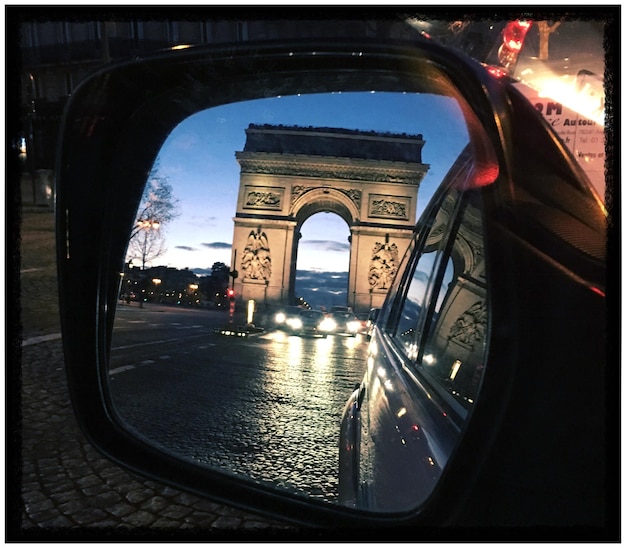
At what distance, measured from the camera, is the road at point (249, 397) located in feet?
5.88

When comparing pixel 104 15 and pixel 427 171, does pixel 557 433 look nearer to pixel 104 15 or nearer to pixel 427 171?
pixel 427 171

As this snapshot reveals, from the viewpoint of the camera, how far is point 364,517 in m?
0.78

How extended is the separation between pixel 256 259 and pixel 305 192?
0.17 m

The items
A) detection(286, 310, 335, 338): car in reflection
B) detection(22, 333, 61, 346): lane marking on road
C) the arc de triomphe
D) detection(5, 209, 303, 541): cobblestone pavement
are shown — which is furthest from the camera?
detection(22, 333, 61, 346): lane marking on road

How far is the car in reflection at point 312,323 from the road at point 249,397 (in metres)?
0.13

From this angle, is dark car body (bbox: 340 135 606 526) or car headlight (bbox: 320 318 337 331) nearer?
dark car body (bbox: 340 135 606 526)

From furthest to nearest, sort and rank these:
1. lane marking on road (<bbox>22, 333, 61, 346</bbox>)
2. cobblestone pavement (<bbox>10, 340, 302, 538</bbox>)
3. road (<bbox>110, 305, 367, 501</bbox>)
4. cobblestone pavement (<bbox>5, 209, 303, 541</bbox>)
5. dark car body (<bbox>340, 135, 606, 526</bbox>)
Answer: lane marking on road (<bbox>22, 333, 61, 346</bbox>)
cobblestone pavement (<bbox>10, 340, 302, 538</bbox>)
road (<bbox>110, 305, 367, 501</bbox>)
cobblestone pavement (<bbox>5, 209, 303, 541</bbox>)
dark car body (<bbox>340, 135, 606, 526</bbox>)

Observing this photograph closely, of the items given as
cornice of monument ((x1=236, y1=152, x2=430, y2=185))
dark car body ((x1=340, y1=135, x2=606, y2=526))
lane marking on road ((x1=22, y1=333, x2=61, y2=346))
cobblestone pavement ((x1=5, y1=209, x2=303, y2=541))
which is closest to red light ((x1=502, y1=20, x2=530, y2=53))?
cornice of monument ((x1=236, y1=152, x2=430, y2=185))

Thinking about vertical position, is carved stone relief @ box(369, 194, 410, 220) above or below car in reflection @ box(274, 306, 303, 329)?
above

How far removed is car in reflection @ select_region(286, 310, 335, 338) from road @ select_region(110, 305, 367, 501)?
0.13 meters

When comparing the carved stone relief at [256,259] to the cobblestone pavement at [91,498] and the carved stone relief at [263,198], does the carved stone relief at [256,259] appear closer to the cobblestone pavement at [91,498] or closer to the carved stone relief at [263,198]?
the carved stone relief at [263,198]

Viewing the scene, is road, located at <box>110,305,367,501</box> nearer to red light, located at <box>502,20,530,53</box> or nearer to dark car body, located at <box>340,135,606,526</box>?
Result: dark car body, located at <box>340,135,606,526</box>

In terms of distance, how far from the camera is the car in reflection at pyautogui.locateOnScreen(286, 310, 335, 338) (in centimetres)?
102

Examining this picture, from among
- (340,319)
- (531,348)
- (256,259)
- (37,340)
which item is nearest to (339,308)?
(340,319)
